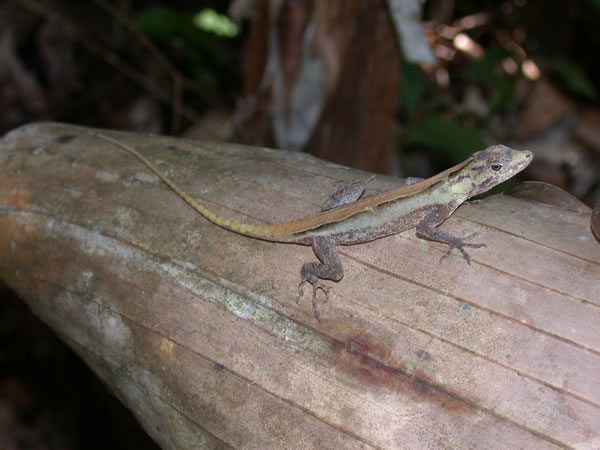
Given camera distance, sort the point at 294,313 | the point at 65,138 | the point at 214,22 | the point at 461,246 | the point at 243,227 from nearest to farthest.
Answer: the point at 294,313, the point at 461,246, the point at 243,227, the point at 65,138, the point at 214,22

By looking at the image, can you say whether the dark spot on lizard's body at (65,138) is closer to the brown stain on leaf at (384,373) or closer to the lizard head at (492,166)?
the brown stain on leaf at (384,373)

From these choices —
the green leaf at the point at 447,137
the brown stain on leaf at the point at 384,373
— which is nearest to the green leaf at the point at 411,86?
the green leaf at the point at 447,137

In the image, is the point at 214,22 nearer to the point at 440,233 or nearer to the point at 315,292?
the point at 440,233

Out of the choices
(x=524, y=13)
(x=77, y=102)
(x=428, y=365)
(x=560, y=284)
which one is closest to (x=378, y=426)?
(x=428, y=365)

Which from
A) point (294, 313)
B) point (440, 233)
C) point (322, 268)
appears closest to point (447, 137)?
point (440, 233)

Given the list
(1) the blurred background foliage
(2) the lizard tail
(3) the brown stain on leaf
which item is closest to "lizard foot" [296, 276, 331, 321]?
(3) the brown stain on leaf

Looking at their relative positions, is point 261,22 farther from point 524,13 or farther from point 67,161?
point 524,13
